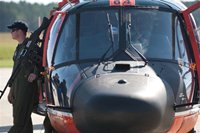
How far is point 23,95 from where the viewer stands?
22.4 ft

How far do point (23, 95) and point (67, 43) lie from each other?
4.74 ft

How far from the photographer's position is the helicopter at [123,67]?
Result: 14.5ft

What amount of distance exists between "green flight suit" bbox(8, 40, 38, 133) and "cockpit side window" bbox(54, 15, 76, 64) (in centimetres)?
106

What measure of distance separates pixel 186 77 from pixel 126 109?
127cm

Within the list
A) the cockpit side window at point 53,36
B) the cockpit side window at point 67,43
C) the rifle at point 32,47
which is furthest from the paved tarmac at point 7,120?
the cockpit side window at point 67,43

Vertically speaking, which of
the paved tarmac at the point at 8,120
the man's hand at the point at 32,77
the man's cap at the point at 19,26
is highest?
the man's cap at the point at 19,26

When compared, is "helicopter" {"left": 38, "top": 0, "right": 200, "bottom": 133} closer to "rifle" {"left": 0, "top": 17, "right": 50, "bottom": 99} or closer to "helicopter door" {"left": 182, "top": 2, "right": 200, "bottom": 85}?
"helicopter door" {"left": 182, "top": 2, "right": 200, "bottom": 85}

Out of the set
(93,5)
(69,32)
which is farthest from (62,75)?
(93,5)

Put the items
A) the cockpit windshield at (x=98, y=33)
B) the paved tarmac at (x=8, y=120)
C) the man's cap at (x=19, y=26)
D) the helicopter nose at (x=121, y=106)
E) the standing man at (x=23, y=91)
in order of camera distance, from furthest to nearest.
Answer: the paved tarmac at (x=8, y=120), the man's cap at (x=19, y=26), the standing man at (x=23, y=91), the cockpit windshield at (x=98, y=33), the helicopter nose at (x=121, y=106)

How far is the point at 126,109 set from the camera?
Answer: 14.2 ft

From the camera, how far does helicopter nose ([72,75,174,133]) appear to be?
4.34 m

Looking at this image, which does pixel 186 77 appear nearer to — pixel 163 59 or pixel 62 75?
pixel 163 59

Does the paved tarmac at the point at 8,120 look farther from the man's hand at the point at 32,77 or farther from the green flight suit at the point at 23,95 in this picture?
the man's hand at the point at 32,77

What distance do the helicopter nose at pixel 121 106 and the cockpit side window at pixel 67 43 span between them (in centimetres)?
97
